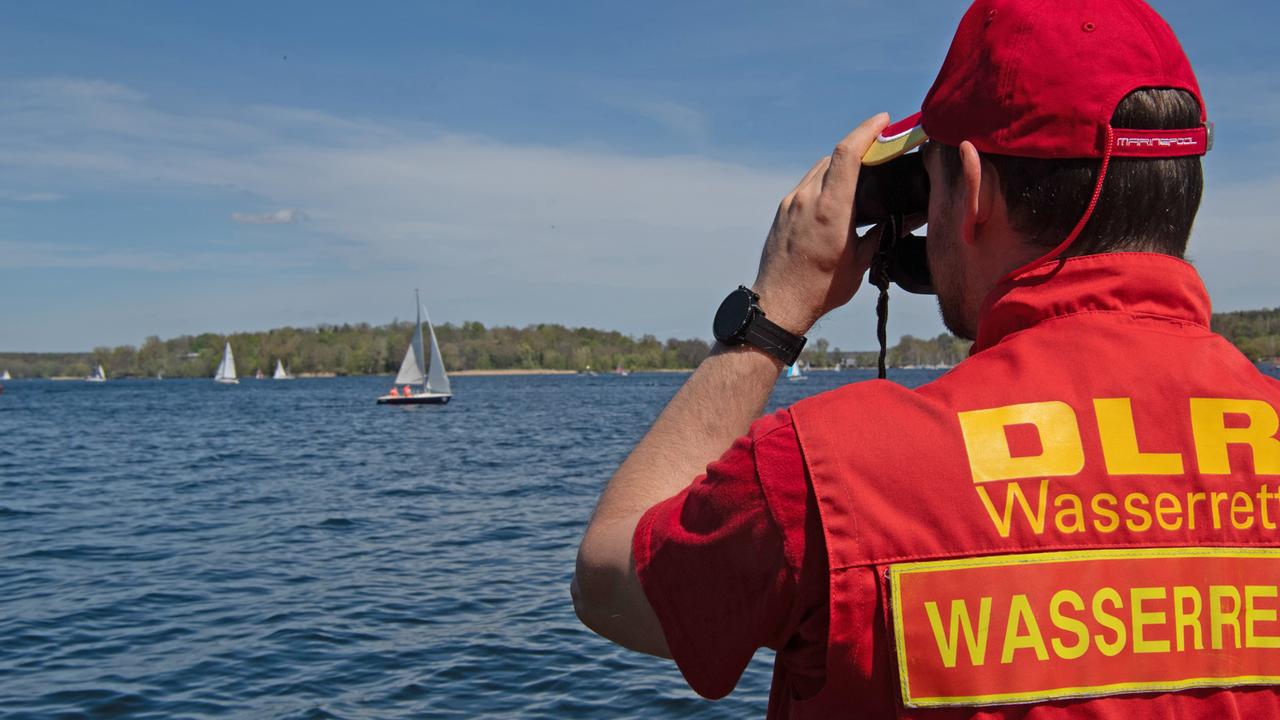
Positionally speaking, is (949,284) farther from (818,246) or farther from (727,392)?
(727,392)

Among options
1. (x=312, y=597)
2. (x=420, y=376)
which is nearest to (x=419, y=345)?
(x=420, y=376)

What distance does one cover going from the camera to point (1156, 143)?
4.36 ft

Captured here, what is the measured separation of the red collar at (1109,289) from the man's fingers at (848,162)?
0.30 m

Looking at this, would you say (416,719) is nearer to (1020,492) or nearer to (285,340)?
(1020,492)

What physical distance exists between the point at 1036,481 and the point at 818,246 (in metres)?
0.50

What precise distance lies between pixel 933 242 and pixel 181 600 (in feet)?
44.5

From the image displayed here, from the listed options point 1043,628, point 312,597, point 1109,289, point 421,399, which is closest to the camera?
point 1043,628

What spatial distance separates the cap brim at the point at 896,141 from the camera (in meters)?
1.52

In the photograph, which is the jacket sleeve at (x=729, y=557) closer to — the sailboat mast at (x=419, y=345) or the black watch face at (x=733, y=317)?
the black watch face at (x=733, y=317)

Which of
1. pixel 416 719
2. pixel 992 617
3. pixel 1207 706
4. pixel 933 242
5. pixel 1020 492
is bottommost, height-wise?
pixel 416 719

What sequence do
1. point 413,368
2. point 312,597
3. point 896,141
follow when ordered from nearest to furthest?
point 896,141 → point 312,597 → point 413,368

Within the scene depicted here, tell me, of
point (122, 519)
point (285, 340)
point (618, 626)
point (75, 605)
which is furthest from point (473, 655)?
point (285, 340)

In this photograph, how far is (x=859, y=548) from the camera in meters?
1.26

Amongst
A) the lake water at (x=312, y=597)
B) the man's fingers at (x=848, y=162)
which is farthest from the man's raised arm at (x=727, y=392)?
the lake water at (x=312, y=597)
